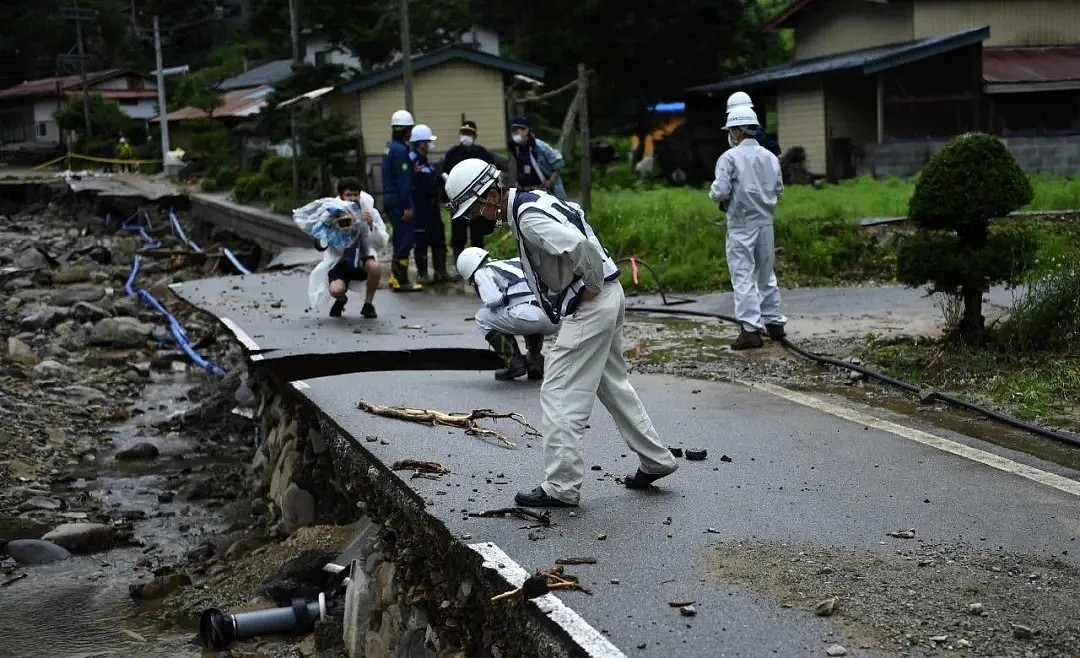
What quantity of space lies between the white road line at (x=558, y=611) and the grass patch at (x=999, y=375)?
4.69m

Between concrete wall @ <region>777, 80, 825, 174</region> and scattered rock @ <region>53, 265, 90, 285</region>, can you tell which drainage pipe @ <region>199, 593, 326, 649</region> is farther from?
concrete wall @ <region>777, 80, 825, 174</region>

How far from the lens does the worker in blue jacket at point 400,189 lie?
17.2 m

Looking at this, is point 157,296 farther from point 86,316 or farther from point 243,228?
point 243,228

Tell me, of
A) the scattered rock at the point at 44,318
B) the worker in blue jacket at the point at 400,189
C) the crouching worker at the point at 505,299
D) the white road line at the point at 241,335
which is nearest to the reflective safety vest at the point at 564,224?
the crouching worker at the point at 505,299

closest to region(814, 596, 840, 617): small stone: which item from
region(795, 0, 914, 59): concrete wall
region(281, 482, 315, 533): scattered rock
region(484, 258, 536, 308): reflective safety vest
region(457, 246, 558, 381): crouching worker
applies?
region(457, 246, 558, 381): crouching worker

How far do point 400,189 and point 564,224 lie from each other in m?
10.8

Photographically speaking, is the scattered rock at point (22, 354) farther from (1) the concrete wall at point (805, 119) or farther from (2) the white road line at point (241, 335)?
(1) the concrete wall at point (805, 119)

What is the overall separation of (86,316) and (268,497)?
41.5 ft

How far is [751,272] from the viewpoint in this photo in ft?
40.9

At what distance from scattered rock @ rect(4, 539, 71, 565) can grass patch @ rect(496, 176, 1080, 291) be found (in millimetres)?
8464

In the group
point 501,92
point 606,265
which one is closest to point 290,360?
point 606,265

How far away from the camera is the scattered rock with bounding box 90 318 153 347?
21875mm

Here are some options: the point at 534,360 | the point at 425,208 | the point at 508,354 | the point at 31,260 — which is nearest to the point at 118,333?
the point at 425,208

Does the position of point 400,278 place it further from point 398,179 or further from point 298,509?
point 298,509
